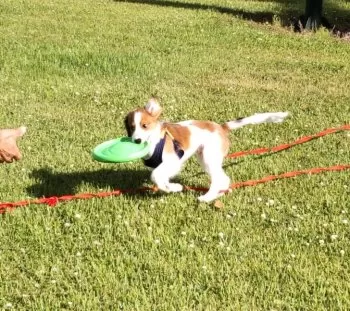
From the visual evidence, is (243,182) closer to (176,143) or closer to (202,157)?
(202,157)

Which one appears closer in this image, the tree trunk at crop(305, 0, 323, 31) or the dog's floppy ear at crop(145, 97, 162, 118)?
the dog's floppy ear at crop(145, 97, 162, 118)

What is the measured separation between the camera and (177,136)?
Answer: 227 inches

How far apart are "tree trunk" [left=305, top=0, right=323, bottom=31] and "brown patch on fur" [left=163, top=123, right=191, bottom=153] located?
1036 centimetres

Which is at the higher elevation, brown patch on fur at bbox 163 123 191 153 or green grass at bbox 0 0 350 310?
brown patch on fur at bbox 163 123 191 153

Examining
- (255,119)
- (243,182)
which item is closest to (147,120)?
(255,119)

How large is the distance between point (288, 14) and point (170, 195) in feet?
43.6

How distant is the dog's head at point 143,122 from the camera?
545 cm

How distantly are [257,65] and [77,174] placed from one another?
6.19 meters

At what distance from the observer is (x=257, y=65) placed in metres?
12.1

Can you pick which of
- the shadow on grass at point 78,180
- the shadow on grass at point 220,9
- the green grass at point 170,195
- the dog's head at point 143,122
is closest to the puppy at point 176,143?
the dog's head at point 143,122

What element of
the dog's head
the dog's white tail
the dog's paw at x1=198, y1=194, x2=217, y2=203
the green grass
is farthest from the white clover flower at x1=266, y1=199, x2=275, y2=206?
the dog's head

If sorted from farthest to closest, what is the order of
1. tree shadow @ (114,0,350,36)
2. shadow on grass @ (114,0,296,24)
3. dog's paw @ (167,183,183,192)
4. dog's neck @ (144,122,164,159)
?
1. shadow on grass @ (114,0,296,24)
2. tree shadow @ (114,0,350,36)
3. dog's paw @ (167,183,183,192)
4. dog's neck @ (144,122,164,159)

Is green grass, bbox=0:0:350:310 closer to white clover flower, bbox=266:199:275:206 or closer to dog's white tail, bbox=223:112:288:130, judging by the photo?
white clover flower, bbox=266:199:275:206

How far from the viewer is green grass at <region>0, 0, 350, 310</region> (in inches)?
184
